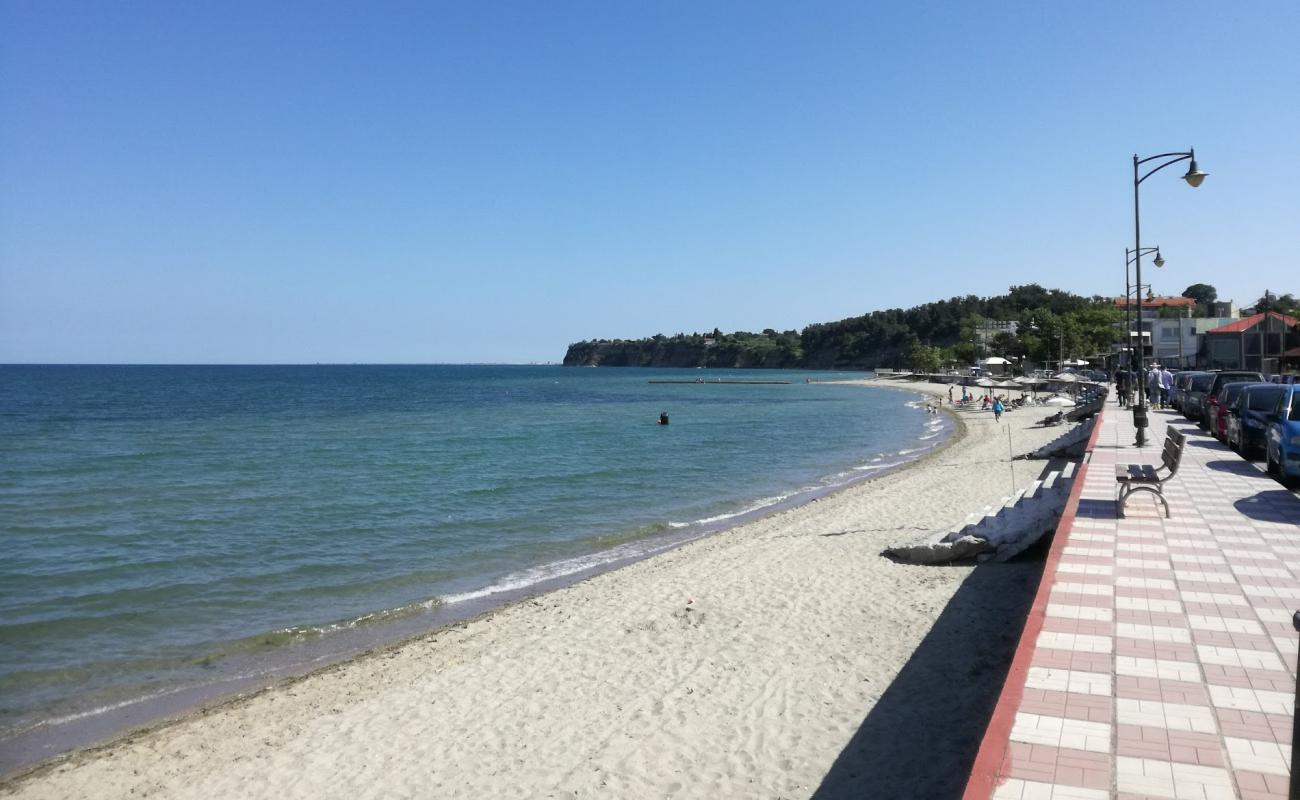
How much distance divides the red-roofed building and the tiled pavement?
176 ft

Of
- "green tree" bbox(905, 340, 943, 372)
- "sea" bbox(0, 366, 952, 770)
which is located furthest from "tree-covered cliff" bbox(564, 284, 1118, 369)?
"sea" bbox(0, 366, 952, 770)

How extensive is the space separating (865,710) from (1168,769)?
11.0 ft

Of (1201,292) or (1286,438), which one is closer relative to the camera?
(1286,438)

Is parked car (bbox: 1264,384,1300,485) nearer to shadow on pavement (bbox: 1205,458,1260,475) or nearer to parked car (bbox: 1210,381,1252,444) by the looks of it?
shadow on pavement (bbox: 1205,458,1260,475)

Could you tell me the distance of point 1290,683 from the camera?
5074mm

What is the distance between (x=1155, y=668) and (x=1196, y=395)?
75.1 feet

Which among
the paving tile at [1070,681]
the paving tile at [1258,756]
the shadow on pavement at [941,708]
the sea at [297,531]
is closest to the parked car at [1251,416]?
the shadow on pavement at [941,708]

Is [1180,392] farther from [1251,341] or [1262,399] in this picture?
[1251,341]

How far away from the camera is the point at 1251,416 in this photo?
16.0 m

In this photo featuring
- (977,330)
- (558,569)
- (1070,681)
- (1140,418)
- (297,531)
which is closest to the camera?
(1070,681)

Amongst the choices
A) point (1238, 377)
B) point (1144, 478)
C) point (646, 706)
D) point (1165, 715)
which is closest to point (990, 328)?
point (1238, 377)

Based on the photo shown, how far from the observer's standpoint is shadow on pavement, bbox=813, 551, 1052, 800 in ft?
19.5

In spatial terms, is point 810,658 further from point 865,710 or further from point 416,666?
point 416,666

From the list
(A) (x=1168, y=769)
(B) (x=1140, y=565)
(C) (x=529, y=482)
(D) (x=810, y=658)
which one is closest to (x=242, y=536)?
(C) (x=529, y=482)
